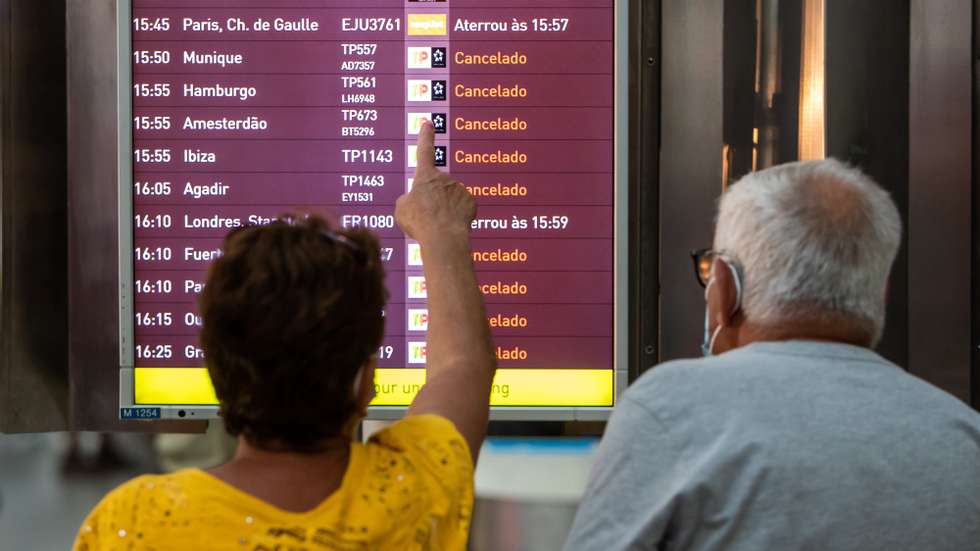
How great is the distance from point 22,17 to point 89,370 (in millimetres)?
749

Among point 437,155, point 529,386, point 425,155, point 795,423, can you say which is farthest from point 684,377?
point 437,155


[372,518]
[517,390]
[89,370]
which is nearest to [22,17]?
[89,370]

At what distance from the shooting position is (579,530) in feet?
3.96

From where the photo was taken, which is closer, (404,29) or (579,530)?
(579,530)

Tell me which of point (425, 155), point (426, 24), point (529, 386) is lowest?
point (529, 386)

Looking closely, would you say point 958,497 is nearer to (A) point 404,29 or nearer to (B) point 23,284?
(A) point 404,29

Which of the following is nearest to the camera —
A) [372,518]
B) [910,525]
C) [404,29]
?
[372,518]

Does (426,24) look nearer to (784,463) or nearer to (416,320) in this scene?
(416,320)

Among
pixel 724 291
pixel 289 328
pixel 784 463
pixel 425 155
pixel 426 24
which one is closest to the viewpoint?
pixel 289 328

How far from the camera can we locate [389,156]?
1.97m

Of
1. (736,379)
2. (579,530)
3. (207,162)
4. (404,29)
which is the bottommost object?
(579,530)

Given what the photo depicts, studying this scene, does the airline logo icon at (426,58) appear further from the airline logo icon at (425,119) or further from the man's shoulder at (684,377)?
the man's shoulder at (684,377)

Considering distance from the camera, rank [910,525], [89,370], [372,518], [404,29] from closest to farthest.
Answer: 1. [372,518]
2. [910,525]
3. [404,29]
4. [89,370]

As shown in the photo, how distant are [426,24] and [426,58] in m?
0.06
